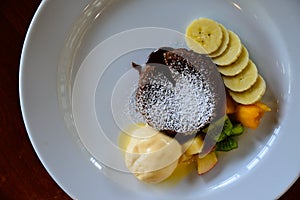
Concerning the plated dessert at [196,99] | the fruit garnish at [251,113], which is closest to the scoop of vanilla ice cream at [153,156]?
the plated dessert at [196,99]

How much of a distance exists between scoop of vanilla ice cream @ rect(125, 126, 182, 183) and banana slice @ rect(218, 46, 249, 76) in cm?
23

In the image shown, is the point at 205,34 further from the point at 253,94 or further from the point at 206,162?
the point at 206,162

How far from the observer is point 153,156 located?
134cm

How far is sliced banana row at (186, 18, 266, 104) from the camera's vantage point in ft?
4.38

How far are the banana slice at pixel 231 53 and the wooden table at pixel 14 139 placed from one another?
56 centimetres

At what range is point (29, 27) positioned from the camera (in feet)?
4.34

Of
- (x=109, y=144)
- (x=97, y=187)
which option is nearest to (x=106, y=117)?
(x=109, y=144)

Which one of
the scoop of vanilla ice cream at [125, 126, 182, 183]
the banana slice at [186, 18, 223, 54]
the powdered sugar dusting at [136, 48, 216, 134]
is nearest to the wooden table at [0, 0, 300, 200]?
the scoop of vanilla ice cream at [125, 126, 182, 183]

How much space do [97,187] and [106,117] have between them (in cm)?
20

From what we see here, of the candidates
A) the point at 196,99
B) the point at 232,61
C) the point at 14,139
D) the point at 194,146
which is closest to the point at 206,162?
the point at 194,146

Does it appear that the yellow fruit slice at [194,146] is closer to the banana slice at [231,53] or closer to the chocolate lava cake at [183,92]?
the chocolate lava cake at [183,92]

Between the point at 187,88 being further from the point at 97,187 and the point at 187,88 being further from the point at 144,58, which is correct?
the point at 97,187

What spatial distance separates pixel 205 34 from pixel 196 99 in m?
0.18

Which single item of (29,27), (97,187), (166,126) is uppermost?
(29,27)
